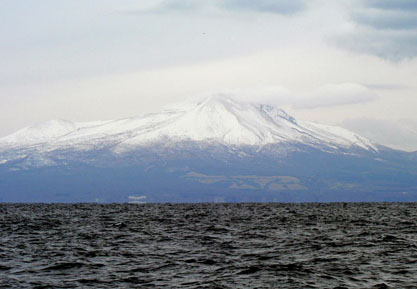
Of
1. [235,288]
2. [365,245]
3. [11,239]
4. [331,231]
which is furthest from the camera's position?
[331,231]

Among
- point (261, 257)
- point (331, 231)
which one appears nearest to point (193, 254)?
point (261, 257)

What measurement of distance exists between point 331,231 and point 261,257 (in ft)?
77.3

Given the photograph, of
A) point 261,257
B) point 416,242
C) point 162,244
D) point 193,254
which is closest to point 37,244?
point 162,244

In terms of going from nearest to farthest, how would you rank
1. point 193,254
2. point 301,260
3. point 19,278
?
1. point 19,278
2. point 301,260
3. point 193,254

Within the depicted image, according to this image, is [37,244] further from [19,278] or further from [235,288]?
[235,288]

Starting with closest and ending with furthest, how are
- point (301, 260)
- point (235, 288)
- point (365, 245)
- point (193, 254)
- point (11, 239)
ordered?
point (235, 288) < point (301, 260) < point (193, 254) < point (365, 245) < point (11, 239)

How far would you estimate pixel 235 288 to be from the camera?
99.7ft

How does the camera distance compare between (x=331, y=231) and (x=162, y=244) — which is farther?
(x=331, y=231)

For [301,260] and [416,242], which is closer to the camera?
[301,260]

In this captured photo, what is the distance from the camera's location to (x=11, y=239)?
5469cm

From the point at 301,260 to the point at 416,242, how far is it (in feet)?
49.6

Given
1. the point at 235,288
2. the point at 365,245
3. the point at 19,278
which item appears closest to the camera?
the point at 235,288

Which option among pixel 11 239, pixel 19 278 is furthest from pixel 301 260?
pixel 11 239

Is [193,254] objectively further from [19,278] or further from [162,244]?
[19,278]
